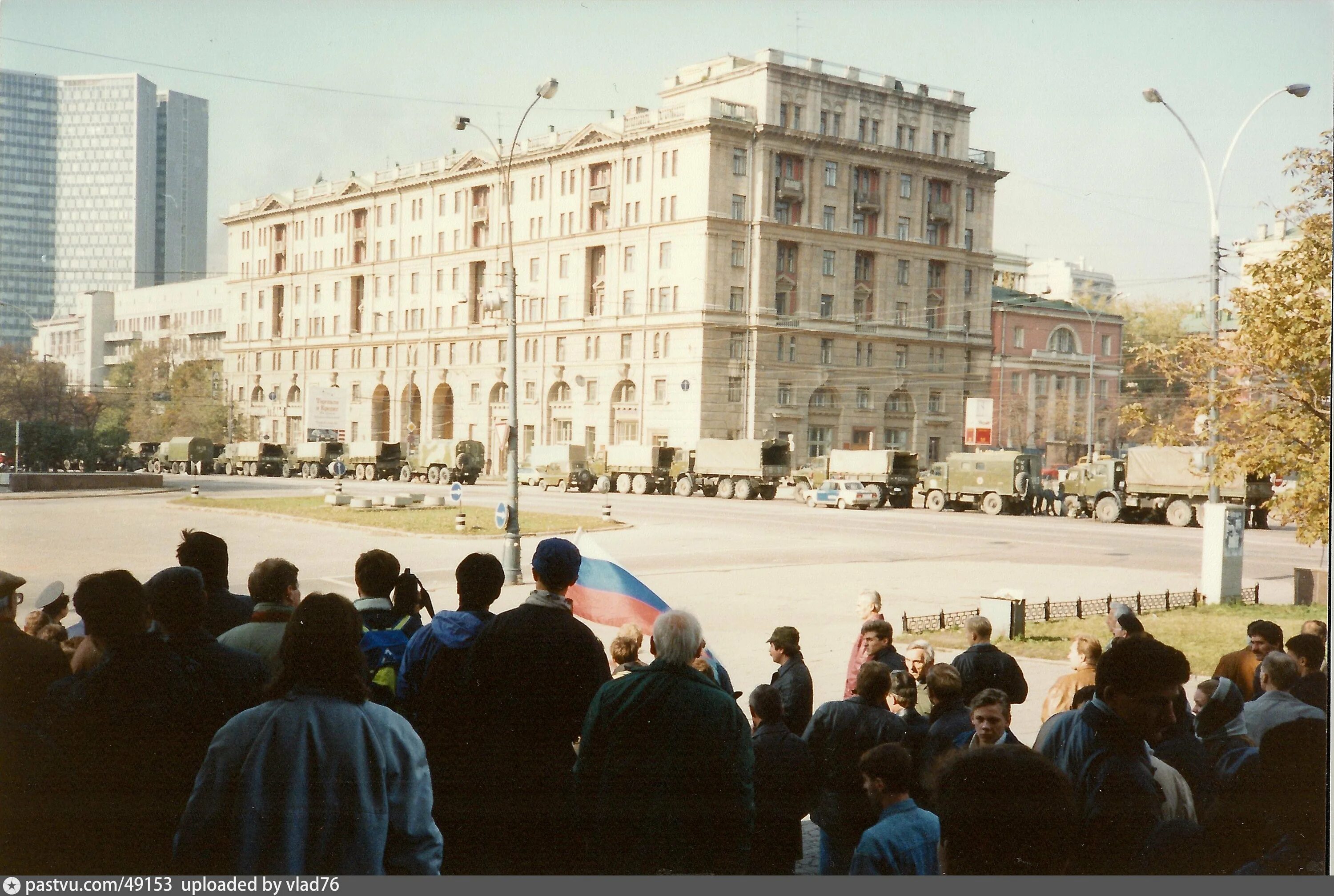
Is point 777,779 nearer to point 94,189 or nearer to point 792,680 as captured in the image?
point 792,680

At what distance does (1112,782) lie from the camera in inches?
135

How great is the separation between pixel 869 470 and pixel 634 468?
313 cm

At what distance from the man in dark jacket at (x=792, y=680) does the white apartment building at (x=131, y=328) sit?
5.11 metres

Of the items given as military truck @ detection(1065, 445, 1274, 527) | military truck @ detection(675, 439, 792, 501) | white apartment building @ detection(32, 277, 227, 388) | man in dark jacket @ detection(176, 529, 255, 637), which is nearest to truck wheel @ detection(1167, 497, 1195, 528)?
military truck @ detection(1065, 445, 1274, 527)

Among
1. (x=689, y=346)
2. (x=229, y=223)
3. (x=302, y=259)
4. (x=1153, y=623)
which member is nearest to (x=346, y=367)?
(x=302, y=259)

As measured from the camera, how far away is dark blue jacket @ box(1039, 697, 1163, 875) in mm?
3365

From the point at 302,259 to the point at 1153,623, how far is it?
27.8ft

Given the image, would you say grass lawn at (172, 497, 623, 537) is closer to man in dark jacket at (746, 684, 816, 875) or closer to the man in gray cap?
the man in gray cap

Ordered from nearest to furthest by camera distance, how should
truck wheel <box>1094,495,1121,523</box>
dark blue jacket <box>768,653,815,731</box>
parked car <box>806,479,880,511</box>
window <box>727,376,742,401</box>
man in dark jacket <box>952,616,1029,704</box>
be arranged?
1. dark blue jacket <box>768,653,815,731</box>
2. man in dark jacket <box>952,616,1029,704</box>
3. window <box>727,376,742,401</box>
4. parked car <box>806,479,880,511</box>
5. truck wheel <box>1094,495,1121,523</box>

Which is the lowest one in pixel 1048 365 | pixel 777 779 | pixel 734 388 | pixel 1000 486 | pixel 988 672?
pixel 777 779

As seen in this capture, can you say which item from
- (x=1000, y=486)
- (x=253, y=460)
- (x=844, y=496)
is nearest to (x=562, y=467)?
(x=253, y=460)

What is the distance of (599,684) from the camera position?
4184 mm

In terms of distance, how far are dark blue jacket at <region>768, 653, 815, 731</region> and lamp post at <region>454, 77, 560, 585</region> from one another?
2.52m

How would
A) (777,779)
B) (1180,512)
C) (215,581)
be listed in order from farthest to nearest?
(1180,512) → (215,581) → (777,779)
